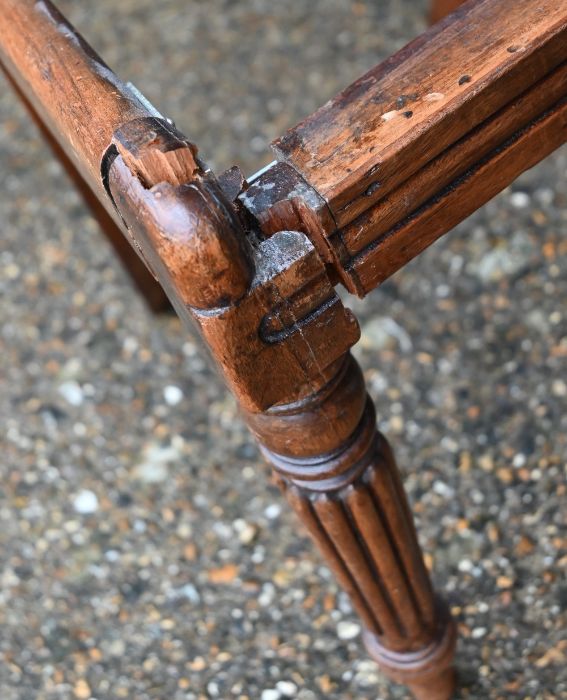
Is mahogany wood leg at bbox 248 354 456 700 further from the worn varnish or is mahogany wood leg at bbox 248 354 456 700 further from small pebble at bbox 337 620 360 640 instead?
small pebble at bbox 337 620 360 640

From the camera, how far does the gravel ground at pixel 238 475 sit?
1322 mm

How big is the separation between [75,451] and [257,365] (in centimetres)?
102

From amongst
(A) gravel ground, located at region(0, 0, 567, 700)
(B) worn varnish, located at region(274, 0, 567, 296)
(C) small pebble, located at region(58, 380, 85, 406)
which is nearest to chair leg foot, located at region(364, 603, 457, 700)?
(A) gravel ground, located at region(0, 0, 567, 700)

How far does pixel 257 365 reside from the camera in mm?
A: 674

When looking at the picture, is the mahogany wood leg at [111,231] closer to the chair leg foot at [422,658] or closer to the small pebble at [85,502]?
the small pebble at [85,502]

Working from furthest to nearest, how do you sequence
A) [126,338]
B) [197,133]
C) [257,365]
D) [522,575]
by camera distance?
[197,133] < [126,338] < [522,575] < [257,365]

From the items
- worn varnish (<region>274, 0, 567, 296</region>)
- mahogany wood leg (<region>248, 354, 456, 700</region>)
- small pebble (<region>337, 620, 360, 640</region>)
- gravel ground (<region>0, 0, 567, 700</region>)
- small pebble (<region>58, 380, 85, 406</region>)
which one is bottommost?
small pebble (<region>337, 620, 360, 640</region>)

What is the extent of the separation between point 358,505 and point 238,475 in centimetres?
69

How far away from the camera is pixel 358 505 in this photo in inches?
33.5

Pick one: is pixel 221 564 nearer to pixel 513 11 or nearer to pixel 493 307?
pixel 493 307

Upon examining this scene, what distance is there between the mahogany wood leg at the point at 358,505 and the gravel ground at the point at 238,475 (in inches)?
9.6

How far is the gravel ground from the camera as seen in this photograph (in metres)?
1.32

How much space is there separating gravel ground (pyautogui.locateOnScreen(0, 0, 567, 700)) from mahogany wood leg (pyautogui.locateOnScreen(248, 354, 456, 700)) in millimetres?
244

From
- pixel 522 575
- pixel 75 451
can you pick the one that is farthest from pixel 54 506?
pixel 522 575
